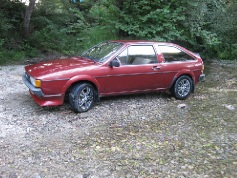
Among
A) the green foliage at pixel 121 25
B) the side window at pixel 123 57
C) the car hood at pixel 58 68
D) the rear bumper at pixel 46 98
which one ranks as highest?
the green foliage at pixel 121 25

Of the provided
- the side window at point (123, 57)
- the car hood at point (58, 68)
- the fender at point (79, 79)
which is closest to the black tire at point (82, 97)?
the fender at point (79, 79)

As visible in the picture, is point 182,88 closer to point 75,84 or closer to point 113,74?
point 113,74

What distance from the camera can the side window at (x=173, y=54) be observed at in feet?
23.7

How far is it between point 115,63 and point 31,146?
264 centimetres

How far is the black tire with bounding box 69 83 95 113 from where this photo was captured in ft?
19.3

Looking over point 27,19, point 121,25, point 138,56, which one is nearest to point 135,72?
point 138,56

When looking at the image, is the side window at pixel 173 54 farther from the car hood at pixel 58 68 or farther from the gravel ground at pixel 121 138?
the car hood at pixel 58 68

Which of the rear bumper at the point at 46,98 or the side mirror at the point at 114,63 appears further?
the side mirror at the point at 114,63

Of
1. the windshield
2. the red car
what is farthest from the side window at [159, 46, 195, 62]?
the windshield

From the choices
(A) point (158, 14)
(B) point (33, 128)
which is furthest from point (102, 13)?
(B) point (33, 128)

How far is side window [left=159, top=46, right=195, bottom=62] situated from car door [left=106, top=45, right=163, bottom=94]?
0.35m

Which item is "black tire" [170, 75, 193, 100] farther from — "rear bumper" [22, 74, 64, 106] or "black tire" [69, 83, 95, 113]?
"rear bumper" [22, 74, 64, 106]

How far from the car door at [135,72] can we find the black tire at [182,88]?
1.91ft

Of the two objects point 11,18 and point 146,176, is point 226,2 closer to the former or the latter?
point 11,18
